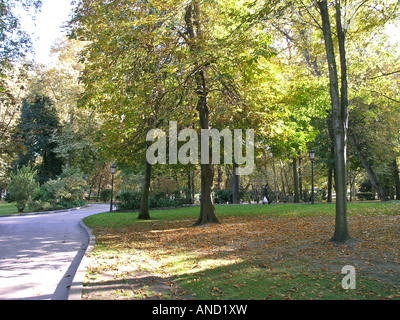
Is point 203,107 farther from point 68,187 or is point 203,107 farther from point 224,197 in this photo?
point 224,197

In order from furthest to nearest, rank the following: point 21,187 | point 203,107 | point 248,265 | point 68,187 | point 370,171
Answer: point 68,187 < point 21,187 < point 370,171 < point 203,107 < point 248,265

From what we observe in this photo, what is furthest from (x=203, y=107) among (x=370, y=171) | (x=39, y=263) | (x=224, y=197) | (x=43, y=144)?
(x=43, y=144)

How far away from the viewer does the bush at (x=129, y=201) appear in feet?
86.5

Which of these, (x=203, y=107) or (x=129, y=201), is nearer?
(x=203, y=107)

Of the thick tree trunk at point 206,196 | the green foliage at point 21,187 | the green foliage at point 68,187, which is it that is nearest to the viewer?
the thick tree trunk at point 206,196

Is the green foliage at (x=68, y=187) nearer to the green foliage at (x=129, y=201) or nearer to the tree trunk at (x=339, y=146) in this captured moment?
the green foliage at (x=129, y=201)

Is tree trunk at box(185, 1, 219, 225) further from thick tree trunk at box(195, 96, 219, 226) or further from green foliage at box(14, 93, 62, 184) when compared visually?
green foliage at box(14, 93, 62, 184)

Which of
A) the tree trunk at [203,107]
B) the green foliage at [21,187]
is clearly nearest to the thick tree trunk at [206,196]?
the tree trunk at [203,107]

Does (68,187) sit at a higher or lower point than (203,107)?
lower

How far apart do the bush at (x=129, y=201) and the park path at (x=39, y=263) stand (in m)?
13.3
